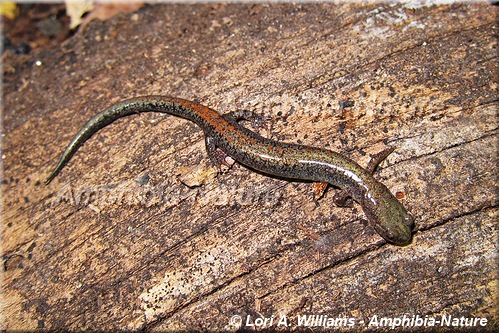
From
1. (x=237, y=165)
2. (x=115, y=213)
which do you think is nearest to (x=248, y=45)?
(x=237, y=165)

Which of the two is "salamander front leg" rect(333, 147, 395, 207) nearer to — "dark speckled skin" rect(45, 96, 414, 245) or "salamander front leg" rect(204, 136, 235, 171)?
"dark speckled skin" rect(45, 96, 414, 245)

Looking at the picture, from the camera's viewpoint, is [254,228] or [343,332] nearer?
[343,332]

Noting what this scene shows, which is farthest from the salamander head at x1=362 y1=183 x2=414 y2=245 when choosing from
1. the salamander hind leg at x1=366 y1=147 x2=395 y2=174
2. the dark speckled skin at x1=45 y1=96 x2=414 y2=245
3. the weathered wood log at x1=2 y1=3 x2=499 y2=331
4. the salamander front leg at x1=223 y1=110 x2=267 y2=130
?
the salamander front leg at x1=223 y1=110 x2=267 y2=130

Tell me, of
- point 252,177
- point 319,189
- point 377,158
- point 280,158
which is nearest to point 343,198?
point 319,189

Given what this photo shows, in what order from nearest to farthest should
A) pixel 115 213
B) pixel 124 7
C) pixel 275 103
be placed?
pixel 115 213 → pixel 275 103 → pixel 124 7

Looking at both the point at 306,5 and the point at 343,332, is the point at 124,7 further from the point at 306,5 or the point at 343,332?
the point at 343,332
